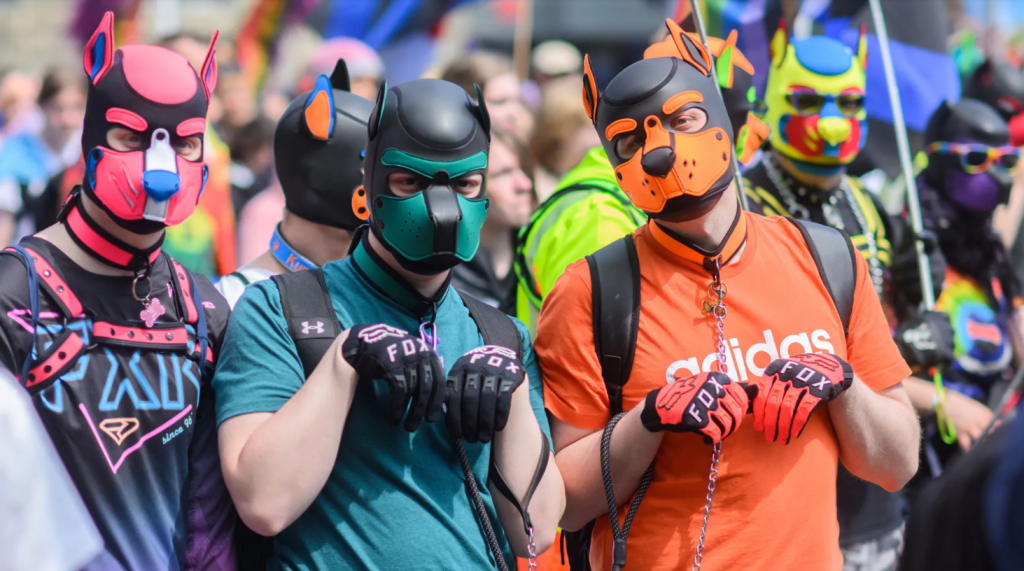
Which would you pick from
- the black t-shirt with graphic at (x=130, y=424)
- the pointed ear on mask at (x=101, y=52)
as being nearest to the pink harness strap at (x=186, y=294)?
the black t-shirt with graphic at (x=130, y=424)

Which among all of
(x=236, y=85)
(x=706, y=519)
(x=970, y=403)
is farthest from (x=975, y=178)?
(x=236, y=85)

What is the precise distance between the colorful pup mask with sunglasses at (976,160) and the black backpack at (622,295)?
296 centimetres

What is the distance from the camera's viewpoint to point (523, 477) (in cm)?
290

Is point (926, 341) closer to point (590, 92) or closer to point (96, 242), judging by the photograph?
point (590, 92)

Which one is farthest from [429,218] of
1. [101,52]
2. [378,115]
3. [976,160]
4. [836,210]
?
[976,160]

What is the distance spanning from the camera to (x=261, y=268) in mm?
3955

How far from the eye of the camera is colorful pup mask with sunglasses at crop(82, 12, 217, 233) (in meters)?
3.03

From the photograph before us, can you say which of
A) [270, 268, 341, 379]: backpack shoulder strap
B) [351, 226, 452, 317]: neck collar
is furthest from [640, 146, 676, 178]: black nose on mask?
[270, 268, 341, 379]: backpack shoulder strap

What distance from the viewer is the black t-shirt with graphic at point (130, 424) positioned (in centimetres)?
283

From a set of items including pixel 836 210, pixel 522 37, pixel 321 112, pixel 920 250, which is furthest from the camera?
pixel 522 37

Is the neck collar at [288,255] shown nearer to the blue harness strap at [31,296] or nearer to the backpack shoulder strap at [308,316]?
the backpack shoulder strap at [308,316]

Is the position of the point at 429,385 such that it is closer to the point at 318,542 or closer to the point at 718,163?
the point at 318,542

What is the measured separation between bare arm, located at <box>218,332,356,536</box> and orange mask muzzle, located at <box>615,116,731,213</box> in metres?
0.99

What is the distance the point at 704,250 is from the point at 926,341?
1905 millimetres
